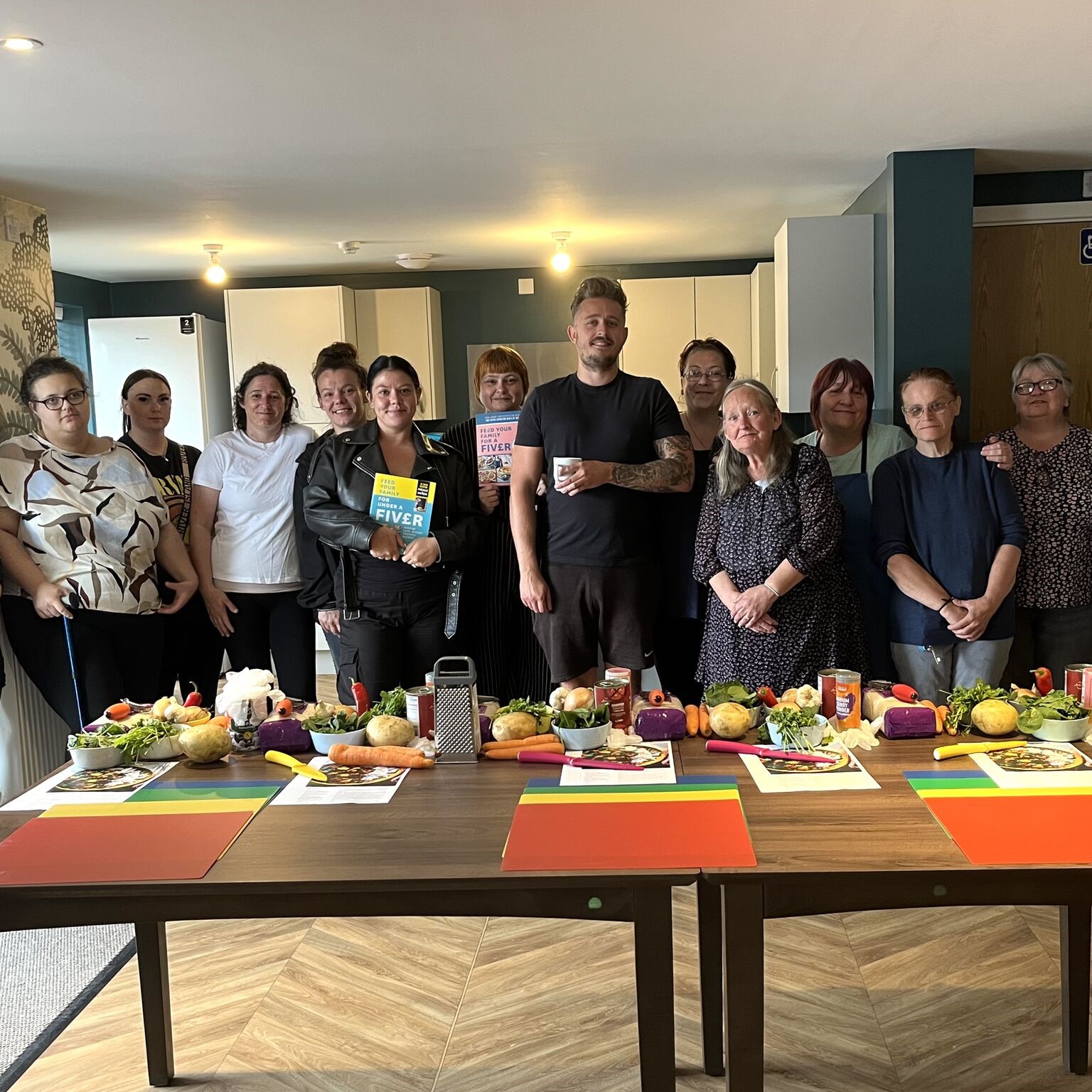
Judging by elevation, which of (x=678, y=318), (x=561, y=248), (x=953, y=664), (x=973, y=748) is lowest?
(x=953, y=664)

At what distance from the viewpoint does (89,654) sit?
3.30 metres

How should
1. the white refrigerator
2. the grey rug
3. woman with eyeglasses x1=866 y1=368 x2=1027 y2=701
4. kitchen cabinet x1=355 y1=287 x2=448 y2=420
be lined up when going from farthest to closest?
kitchen cabinet x1=355 y1=287 x2=448 y2=420 < the white refrigerator < woman with eyeglasses x1=866 y1=368 x2=1027 y2=701 < the grey rug

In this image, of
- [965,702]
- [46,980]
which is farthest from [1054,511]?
[46,980]

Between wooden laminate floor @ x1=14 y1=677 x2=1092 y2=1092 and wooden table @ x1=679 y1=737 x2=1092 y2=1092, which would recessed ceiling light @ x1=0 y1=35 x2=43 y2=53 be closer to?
wooden laminate floor @ x1=14 y1=677 x2=1092 y2=1092

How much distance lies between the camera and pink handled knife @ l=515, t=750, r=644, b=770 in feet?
6.51

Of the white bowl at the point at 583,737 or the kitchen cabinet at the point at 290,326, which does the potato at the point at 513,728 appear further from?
the kitchen cabinet at the point at 290,326

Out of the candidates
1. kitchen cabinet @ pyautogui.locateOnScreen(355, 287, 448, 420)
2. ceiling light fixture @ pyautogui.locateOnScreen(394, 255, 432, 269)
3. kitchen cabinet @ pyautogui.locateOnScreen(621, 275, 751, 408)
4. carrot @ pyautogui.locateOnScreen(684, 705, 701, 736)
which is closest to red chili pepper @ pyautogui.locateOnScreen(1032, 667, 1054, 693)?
carrot @ pyautogui.locateOnScreen(684, 705, 701, 736)

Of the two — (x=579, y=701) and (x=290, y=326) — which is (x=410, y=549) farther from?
(x=290, y=326)

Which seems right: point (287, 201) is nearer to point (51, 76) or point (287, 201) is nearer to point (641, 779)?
point (51, 76)

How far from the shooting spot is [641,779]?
1922 mm

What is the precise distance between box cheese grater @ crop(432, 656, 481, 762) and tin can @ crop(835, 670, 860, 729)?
73 centimetres

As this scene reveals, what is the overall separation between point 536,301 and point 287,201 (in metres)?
3.08

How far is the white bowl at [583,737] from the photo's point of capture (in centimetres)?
207

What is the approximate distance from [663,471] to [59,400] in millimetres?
1786
